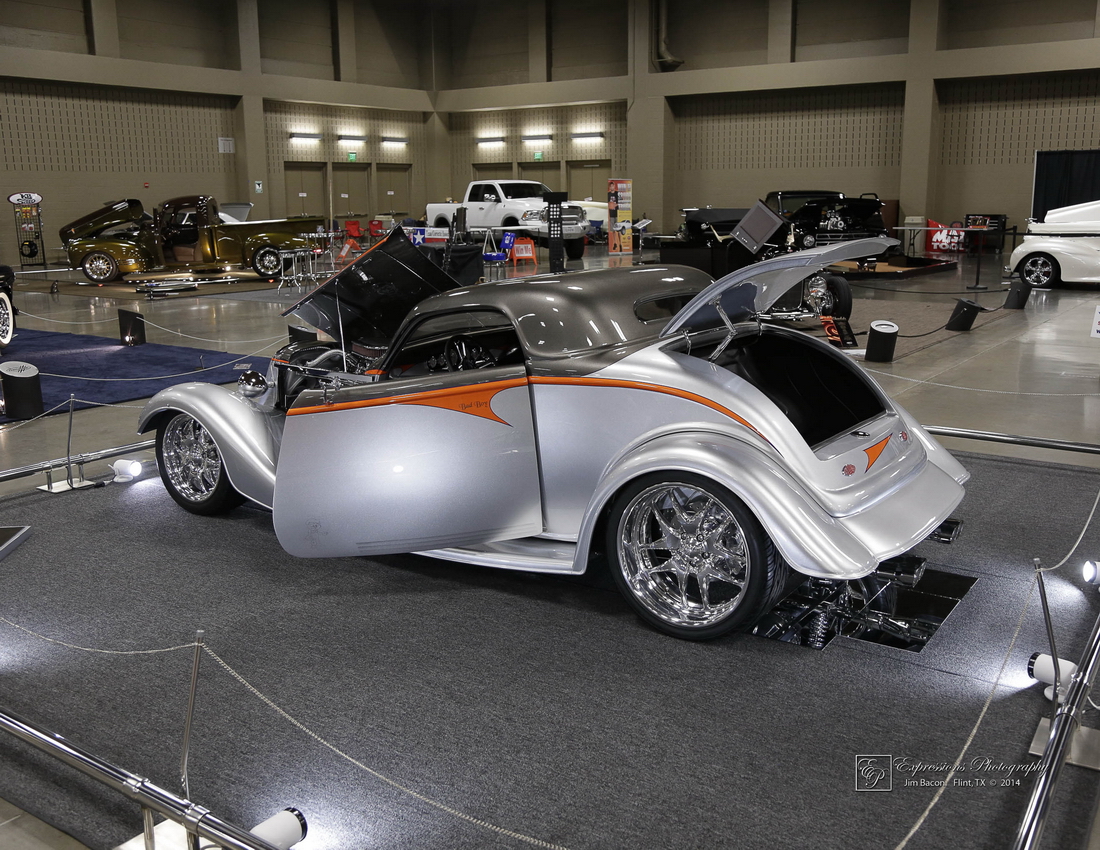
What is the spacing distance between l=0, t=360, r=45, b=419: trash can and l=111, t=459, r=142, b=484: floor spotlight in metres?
2.19

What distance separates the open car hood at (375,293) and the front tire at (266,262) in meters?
15.2

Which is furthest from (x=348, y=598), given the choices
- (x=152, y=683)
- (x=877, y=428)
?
(x=877, y=428)

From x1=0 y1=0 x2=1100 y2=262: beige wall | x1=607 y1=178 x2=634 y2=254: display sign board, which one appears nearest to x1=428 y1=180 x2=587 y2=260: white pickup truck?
x1=607 y1=178 x2=634 y2=254: display sign board

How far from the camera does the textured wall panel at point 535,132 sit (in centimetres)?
2931

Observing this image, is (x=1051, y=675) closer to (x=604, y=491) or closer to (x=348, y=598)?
(x=604, y=491)

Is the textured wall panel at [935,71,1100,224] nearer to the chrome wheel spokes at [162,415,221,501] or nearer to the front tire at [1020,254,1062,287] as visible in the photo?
the front tire at [1020,254,1062,287]

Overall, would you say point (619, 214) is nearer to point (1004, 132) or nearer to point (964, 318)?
point (964, 318)

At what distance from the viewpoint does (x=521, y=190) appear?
25266 mm

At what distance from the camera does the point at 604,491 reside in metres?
3.53

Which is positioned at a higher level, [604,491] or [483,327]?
[483,327]

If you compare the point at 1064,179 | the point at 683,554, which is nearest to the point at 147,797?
the point at 683,554

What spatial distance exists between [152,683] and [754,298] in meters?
2.70

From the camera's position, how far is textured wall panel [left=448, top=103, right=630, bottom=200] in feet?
96.2

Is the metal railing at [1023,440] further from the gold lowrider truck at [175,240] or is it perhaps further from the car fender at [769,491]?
the gold lowrider truck at [175,240]
